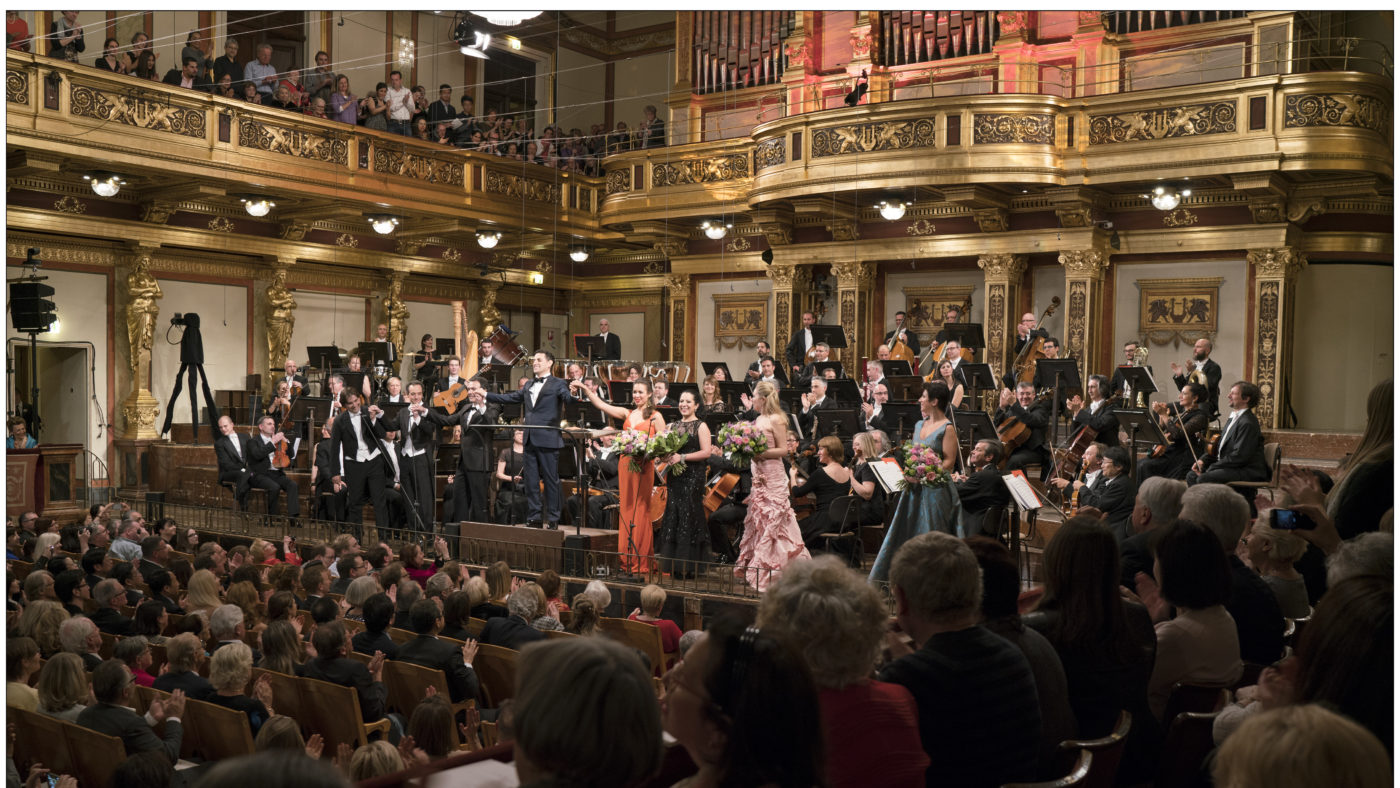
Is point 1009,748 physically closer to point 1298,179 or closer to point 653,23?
point 1298,179

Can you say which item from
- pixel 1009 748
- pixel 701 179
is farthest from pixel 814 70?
pixel 1009 748

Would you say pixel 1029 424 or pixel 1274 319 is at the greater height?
pixel 1274 319

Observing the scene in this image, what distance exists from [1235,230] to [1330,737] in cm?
1418

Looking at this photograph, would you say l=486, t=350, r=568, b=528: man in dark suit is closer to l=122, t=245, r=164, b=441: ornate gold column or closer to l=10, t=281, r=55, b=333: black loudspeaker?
Answer: l=10, t=281, r=55, b=333: black loudspeaker

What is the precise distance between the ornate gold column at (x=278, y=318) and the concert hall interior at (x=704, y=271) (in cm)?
8

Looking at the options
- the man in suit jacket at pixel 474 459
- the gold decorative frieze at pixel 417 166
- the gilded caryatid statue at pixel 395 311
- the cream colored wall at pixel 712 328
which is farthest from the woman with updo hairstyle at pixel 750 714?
the gilded caryatid statue at pixel 395 311

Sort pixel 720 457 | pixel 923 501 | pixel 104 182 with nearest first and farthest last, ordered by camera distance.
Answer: pixel 923 501 < pixel 720 457 < pixel 104 182

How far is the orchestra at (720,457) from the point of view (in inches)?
344

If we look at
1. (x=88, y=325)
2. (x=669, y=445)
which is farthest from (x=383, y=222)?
(x=669, y=445)

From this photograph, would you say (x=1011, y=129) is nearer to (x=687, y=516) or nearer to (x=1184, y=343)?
(x=1184, y=343)

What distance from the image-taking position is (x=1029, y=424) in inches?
400

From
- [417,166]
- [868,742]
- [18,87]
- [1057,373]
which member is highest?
[18,87]

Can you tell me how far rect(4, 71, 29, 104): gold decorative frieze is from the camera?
12768 mm

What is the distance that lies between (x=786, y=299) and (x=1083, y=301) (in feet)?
14.6
